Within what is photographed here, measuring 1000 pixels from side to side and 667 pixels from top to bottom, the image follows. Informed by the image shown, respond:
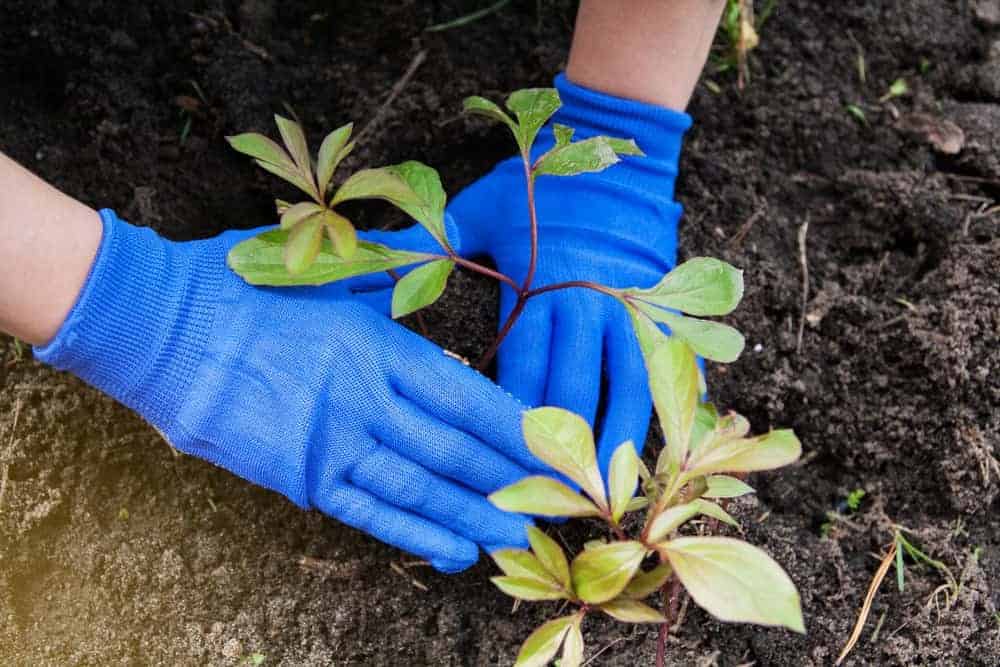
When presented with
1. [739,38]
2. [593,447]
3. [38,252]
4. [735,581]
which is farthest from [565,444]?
[739,38]

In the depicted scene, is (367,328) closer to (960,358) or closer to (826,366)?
(826,366)

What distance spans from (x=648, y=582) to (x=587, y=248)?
849mm

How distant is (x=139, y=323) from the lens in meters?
1.34

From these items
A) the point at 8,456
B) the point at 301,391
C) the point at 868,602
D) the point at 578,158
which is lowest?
the point at 8,456

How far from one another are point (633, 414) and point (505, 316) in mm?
305

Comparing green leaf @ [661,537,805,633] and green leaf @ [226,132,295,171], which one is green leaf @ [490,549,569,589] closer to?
green leaf @ [661,537,805,633]

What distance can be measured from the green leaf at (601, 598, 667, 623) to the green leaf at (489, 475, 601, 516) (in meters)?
0.14

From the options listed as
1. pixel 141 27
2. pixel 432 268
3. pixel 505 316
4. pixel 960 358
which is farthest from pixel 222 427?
pixel 960 358

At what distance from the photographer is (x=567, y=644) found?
1.03 metres

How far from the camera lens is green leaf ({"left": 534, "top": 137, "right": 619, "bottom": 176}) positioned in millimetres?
1219

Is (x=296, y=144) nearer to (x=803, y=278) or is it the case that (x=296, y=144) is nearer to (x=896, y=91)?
(x=803, y=278)

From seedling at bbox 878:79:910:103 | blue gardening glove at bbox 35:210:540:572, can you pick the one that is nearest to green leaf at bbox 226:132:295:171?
blue gardening glove at bbox 35:210:540:572

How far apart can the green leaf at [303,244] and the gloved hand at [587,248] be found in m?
0.46

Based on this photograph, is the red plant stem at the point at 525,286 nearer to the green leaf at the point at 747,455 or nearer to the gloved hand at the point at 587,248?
the gloved hand at the point at 587,248
